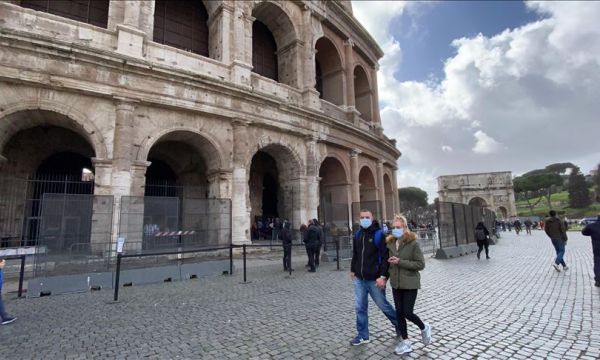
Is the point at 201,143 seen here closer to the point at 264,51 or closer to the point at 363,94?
the point at 264,51

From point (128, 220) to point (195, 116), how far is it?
4703 mm

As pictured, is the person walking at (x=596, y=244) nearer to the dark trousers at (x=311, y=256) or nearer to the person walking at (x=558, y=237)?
the person walking at (x=558, y=237)

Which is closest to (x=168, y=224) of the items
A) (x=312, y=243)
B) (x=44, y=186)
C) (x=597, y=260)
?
(x=312, y=243)

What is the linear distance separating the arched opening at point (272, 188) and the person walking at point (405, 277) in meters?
10.6

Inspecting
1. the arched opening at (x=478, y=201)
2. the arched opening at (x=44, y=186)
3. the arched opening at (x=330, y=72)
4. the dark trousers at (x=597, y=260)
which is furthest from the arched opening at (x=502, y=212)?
the arched opening at (x=44, y=186)

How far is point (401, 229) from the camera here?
360 centimetres

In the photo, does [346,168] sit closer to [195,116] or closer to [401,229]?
[195,116]

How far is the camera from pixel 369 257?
362cm

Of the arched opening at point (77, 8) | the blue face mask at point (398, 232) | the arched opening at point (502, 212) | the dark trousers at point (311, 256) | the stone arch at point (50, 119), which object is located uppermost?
the arched opening at point (77, 8)

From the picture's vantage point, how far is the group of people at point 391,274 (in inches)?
134

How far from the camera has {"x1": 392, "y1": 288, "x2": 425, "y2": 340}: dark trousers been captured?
341 centimetres

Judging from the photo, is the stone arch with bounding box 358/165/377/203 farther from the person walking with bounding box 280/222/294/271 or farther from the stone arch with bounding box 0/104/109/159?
the stone arch with bounding box 0/104/109/159

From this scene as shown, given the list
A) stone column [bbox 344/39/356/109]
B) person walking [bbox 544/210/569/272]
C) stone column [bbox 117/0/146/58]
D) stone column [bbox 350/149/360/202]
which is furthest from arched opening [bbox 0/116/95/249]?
stone column [bbox 344/39/356/109]

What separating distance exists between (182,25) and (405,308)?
14.8 meters
